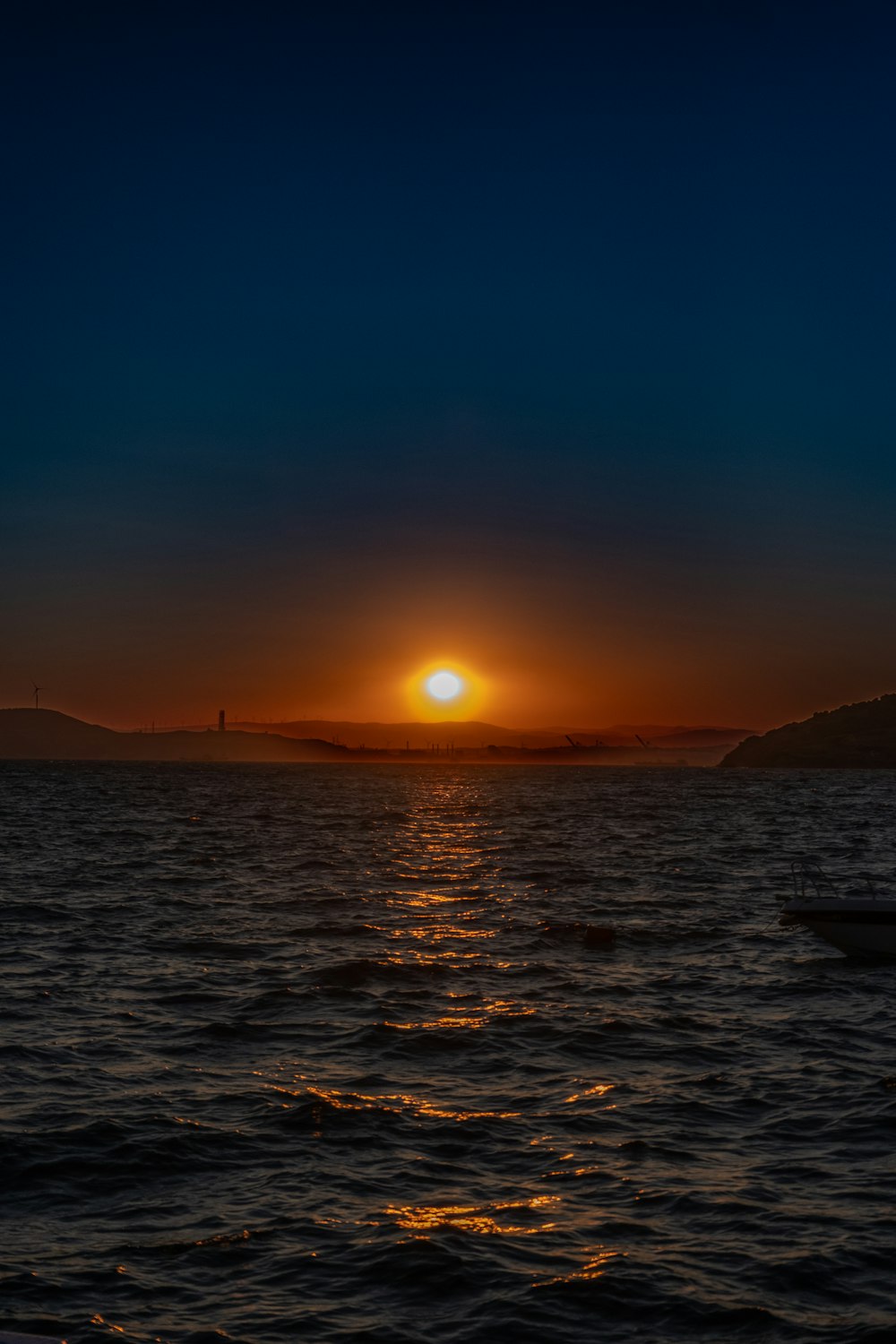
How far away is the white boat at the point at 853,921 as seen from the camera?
32.7 m

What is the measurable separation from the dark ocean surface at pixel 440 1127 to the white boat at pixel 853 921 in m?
0.85

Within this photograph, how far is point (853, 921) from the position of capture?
1305 inches

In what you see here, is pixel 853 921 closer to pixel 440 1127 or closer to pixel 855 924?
pixel 855 924

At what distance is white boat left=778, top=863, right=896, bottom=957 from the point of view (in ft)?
107

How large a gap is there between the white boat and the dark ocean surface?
2.78 feet

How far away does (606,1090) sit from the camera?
19.9 meters

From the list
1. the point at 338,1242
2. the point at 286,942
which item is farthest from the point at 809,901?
the point at 338,1242

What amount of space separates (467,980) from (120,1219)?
15631 mm

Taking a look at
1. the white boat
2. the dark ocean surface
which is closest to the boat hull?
the white boat

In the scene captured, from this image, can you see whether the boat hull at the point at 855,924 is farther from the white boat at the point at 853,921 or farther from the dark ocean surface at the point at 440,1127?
the dark ocean surface at the point at 440,1127

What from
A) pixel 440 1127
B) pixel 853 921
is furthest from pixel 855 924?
pixel 440 1127

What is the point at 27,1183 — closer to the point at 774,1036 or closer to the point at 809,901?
the point at 774,1036

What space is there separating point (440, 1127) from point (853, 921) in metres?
19.2

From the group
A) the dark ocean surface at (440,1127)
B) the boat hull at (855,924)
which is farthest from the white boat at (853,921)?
the dark ocean surface at (440,1127)
